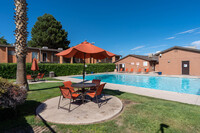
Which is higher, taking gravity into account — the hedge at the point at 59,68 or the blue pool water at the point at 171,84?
the hedge at the point at 59,68

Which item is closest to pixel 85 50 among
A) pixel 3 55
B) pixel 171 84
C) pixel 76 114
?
pixel 76 114

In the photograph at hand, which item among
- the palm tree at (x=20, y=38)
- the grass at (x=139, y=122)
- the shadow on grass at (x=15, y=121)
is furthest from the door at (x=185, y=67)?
the palm tree at (x=20, y=38)

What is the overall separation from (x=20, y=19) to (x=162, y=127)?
30.0 feet

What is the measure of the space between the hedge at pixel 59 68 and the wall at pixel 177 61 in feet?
43.6

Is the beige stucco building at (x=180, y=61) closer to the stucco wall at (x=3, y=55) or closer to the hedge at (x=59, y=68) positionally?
the hedge at (x=59, y=68)

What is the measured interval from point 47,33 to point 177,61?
35543 millimetres

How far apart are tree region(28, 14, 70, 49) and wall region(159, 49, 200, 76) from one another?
29830 millimetres

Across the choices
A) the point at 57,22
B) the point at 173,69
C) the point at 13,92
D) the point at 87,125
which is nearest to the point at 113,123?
the point at 87,125

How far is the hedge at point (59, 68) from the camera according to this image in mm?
14398

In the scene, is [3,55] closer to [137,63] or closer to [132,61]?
[132,61]

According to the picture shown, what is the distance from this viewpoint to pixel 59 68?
19.4 metres

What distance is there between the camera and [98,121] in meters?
3.42

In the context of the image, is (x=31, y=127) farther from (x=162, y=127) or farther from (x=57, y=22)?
(x=57, y=22)

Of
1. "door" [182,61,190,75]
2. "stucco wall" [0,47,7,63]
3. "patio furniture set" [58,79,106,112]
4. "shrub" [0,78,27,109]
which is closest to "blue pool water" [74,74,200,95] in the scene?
"door" [182,61,190,75]
